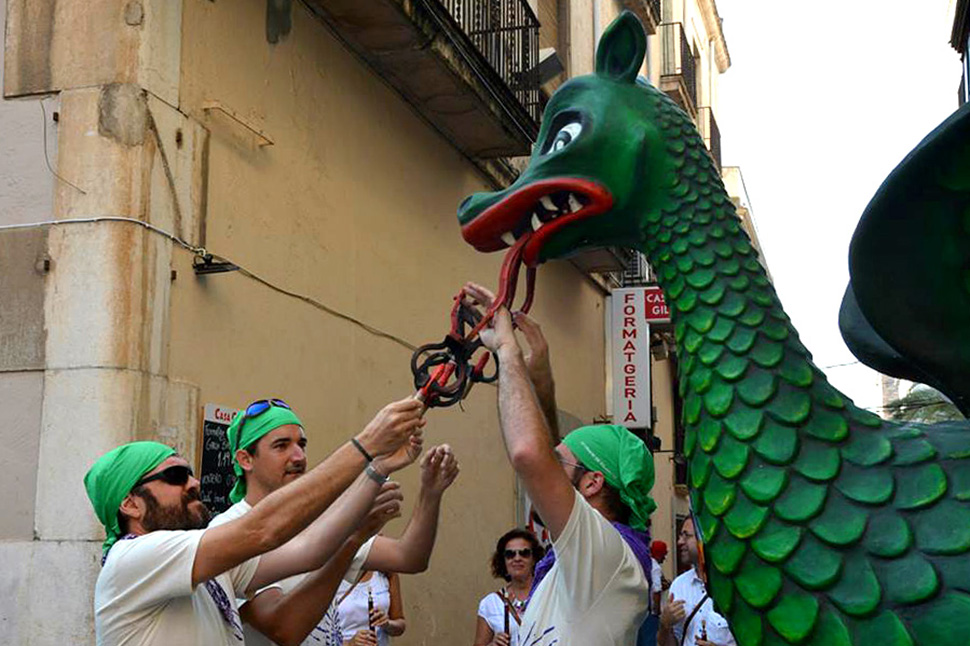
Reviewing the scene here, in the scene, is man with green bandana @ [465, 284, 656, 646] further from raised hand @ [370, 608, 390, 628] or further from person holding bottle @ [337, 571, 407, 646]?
raised hand @ [370, 608, 390, 628]

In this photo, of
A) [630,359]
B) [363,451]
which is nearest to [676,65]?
[630,359]

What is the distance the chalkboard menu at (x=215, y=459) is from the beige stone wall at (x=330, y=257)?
0.35 feet

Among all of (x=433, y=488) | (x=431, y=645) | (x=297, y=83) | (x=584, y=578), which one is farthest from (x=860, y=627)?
(x=431, y=645)

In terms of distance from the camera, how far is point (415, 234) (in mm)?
8859

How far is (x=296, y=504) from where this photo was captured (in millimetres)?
2842

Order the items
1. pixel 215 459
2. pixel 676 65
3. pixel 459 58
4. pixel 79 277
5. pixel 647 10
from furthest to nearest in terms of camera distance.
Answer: pixel 676 65
pixel 647 10
pixel 459 58
pixel 215 459
pixel 79 277

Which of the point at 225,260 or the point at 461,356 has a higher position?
the point at 225,260

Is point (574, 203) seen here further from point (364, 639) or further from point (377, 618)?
point (377, 618)

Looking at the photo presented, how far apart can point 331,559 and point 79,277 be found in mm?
2604

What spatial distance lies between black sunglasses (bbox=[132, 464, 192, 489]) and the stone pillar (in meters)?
2.08

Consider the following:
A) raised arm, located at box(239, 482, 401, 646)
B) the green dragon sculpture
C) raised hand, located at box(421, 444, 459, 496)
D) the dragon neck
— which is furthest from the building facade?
the dragon neck

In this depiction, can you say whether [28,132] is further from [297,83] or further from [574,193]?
[574,193]

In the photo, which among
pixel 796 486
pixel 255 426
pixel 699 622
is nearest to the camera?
pixel 796 486

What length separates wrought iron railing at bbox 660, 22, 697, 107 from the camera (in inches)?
767
